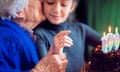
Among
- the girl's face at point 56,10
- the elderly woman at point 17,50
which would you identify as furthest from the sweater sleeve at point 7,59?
the girl's face at point 56,10

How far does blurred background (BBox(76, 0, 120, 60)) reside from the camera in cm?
176

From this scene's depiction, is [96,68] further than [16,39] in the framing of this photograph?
Yes


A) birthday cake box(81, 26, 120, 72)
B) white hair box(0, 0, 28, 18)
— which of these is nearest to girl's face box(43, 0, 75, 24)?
birthday cake box(81, 26, 120, 72)

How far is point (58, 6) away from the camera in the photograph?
1275 mm

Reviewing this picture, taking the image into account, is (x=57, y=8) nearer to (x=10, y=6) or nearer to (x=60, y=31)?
(x=60, y=31)

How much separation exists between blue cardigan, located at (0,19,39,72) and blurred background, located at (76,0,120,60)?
0.86 meters

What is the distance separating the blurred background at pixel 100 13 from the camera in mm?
1761

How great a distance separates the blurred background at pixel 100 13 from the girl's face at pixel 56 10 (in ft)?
1.49

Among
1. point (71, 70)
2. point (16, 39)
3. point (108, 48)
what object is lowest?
point (71, 70)

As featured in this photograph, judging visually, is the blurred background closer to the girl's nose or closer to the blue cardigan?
the girl's nose

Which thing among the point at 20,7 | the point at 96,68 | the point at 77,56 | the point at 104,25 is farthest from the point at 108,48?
the point at 104,25

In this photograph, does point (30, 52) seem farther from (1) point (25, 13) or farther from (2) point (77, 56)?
(2) point (77, 56)

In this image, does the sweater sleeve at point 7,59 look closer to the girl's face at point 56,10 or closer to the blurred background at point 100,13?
the girl's face at point 56,10

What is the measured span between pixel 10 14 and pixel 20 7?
41 mm
